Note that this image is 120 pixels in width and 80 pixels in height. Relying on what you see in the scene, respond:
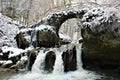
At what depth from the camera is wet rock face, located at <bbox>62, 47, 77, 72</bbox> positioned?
40.5 ft

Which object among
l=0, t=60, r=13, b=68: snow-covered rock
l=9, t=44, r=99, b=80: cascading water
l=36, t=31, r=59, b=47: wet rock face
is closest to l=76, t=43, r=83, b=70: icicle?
A: l=9, t=44, r=99, b=80: cascading water

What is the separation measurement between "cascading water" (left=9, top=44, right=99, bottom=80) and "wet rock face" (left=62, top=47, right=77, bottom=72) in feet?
0.69

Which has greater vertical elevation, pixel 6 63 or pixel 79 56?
pixel 79 56

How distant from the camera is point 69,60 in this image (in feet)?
→ 41.2

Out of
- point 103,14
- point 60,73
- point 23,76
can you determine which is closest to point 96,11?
point 103,14

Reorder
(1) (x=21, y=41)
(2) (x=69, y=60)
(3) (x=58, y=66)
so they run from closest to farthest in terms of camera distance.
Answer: (3) (x=58, y=66), (2) (x=69, y=60), (1) (x=21, y=41)

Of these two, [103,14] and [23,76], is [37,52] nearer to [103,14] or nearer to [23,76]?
[23,76]

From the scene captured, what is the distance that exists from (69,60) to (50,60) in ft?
→ 3.44

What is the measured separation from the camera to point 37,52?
44.8 feet

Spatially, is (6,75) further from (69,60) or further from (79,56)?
(79,56)

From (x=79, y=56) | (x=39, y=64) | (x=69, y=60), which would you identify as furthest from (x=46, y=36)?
(x=69, y=60)

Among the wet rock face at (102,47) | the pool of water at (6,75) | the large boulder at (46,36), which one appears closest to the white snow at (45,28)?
the large boulder at (46,36)

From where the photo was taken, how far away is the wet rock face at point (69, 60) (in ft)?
40.5

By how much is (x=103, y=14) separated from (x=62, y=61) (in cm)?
329
